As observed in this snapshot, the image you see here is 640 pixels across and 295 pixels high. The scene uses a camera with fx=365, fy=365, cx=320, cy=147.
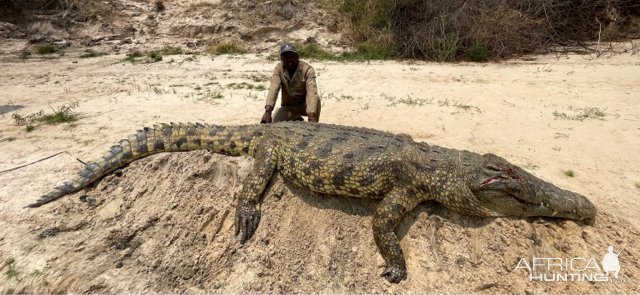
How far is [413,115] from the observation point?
677 cm

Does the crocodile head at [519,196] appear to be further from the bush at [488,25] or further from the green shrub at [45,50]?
the green shrub at [45,50]

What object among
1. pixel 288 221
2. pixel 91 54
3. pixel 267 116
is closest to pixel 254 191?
pixel 288 221

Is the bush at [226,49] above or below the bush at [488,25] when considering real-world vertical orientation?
below

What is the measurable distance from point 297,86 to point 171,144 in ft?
7.23

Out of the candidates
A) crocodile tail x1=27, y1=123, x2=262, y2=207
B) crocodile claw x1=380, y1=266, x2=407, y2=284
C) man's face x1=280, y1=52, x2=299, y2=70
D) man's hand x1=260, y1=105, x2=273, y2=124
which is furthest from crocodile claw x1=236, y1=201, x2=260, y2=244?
man's face x1=280, y1=52, x2=299, y2=70

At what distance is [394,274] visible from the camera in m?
3.16

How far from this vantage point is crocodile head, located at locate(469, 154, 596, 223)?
3.00 m

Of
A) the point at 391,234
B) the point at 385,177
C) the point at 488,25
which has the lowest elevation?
the point at 391,234

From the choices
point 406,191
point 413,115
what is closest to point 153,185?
point 406,191

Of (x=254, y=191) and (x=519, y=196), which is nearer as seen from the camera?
(x=519, y=196)

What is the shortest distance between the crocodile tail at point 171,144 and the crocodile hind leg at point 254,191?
0.36m

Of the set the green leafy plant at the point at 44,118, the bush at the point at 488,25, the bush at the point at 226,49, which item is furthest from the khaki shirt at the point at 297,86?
the bush at the point at 226,49

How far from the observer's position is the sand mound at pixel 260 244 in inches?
123

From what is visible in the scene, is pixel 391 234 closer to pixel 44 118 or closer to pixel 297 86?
pixel 297 86
